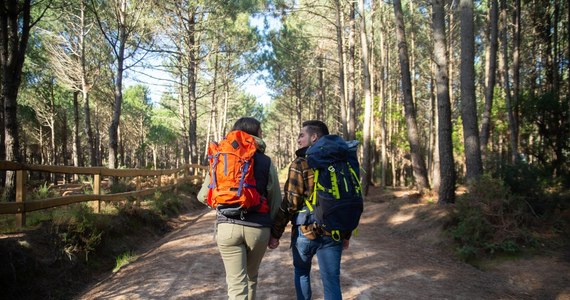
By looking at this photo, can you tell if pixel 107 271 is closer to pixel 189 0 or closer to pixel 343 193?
pixel 343 193

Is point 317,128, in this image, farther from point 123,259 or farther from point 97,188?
point 97,188

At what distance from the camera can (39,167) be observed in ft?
17.2

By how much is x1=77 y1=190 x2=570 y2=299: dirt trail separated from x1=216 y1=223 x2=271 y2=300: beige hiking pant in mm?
1565

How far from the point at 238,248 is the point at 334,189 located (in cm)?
84

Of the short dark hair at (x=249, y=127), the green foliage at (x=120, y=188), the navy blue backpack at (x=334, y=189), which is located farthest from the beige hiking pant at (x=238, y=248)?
the green foliage at (x=120, y=188)

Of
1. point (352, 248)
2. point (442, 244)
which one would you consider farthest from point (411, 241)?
point (352, 248)

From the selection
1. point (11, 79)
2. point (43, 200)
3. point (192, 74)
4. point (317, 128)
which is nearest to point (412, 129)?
point (317, 128)

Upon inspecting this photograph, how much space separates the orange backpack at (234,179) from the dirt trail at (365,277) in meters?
1.97

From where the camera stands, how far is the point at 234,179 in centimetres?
268

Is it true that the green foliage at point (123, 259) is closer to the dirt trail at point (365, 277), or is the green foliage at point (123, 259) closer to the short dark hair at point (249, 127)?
the dirt trail at point (365, 277)

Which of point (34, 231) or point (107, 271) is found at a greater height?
point (34, 231)

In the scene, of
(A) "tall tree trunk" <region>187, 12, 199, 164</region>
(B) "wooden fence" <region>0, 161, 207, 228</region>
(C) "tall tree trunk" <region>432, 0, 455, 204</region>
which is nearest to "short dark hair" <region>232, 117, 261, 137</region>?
(B) "wooden fence" <region>0, 161, 207, 228</region>

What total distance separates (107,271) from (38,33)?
15.5 m

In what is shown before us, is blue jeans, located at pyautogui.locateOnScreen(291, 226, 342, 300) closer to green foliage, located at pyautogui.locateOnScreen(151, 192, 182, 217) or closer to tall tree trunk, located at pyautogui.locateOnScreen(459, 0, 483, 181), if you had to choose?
tall tree trunk, located at pyautogui.locateOnScreen(459, 0, 483, 181)
